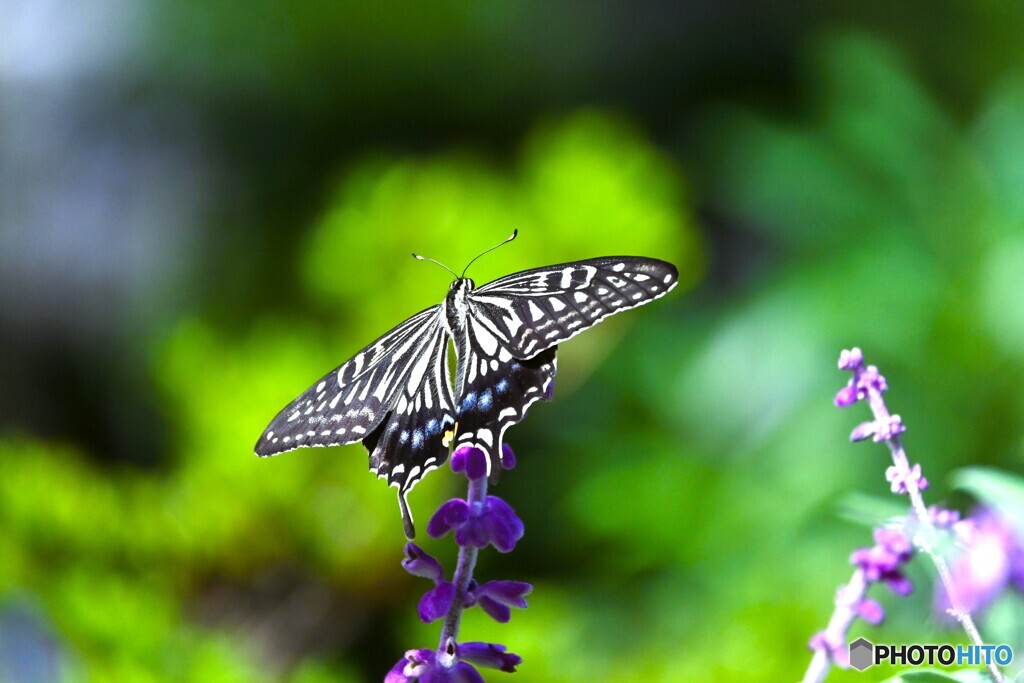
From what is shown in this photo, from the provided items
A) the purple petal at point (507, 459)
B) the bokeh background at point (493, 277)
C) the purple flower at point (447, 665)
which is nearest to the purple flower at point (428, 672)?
the purple flower at point (447, 665)

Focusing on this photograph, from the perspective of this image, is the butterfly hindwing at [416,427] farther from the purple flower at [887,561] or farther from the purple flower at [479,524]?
the purple flower at [887,561]

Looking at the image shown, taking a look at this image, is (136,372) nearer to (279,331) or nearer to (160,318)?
(160,318)

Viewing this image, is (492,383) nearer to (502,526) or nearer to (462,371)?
(462,371)

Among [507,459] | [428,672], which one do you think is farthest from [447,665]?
[507,459]

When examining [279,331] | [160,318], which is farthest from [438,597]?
[160,318]

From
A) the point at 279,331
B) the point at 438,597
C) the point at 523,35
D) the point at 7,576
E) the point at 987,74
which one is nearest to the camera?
the point at 438,597

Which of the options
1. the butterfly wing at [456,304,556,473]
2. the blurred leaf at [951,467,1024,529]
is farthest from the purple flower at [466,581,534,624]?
the blurred leaf at [951,467,1024,529]

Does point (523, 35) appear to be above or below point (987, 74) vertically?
above
